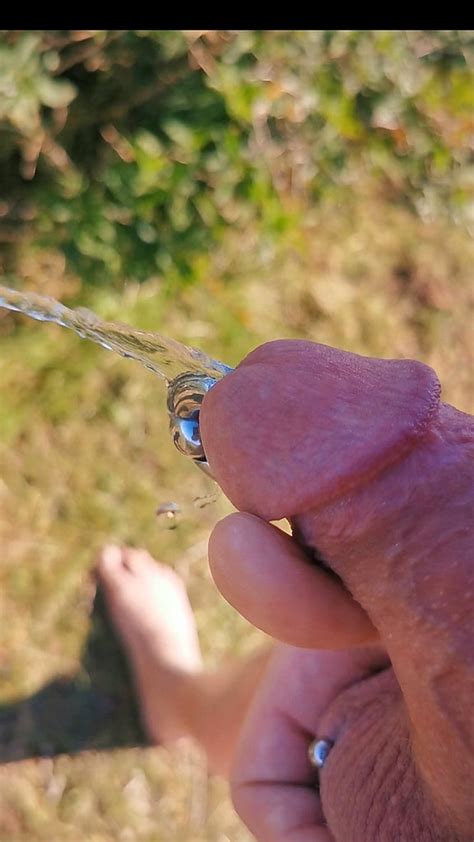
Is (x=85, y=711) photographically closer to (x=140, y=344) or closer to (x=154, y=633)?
(x=154, y=633)

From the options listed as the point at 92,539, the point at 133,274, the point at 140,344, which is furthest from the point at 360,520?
the point at 92,539

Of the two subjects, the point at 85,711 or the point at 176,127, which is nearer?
the point at 176,127

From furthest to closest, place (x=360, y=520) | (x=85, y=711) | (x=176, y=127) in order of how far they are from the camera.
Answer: (x=85, y=711), (x=176, y=127), (x=360, y=520)

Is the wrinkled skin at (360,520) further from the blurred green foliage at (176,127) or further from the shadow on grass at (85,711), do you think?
the shadow on grass at (85,711)

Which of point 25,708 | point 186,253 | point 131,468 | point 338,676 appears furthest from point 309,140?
point 25,708

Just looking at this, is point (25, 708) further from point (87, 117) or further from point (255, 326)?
point (87, 117)

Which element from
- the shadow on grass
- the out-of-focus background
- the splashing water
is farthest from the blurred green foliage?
the shadow on grass
